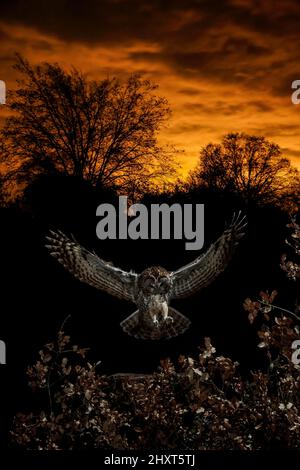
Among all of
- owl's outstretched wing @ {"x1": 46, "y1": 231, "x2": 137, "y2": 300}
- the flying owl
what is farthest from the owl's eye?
owl's outstretched wing @ {"x1": 46, "y1": 231, "x2": 137, "y2": 300}

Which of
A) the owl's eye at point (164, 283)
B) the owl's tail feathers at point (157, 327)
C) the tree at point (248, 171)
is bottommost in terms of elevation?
the owl's tail feathers at point (157, 327)

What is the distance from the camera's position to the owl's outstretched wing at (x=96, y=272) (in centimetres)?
747

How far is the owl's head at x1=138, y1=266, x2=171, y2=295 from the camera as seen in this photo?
24.6ft

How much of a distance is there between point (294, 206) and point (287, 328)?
19.4 feet

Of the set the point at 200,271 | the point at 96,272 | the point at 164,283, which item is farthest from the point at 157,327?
the point at 96,272

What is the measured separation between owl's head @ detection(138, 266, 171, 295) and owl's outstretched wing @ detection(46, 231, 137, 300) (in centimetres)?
12

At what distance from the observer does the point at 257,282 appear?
784 centimetres

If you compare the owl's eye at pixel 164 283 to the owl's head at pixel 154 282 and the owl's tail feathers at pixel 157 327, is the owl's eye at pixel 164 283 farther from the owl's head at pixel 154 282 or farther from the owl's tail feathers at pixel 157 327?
the owl's tail feathers at pixel 157 327

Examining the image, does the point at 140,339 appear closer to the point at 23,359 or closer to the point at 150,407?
the point at 23,359

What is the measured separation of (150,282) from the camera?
750cm

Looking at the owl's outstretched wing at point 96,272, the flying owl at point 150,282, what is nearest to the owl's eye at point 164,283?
the flying owl at point 150,282

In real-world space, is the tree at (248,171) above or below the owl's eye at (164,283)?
above

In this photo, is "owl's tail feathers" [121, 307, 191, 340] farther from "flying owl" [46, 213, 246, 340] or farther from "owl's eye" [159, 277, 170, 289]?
"owl's eye" [159, 277, 170, 289]

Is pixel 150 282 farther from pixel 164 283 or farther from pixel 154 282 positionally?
pixel 164 283
